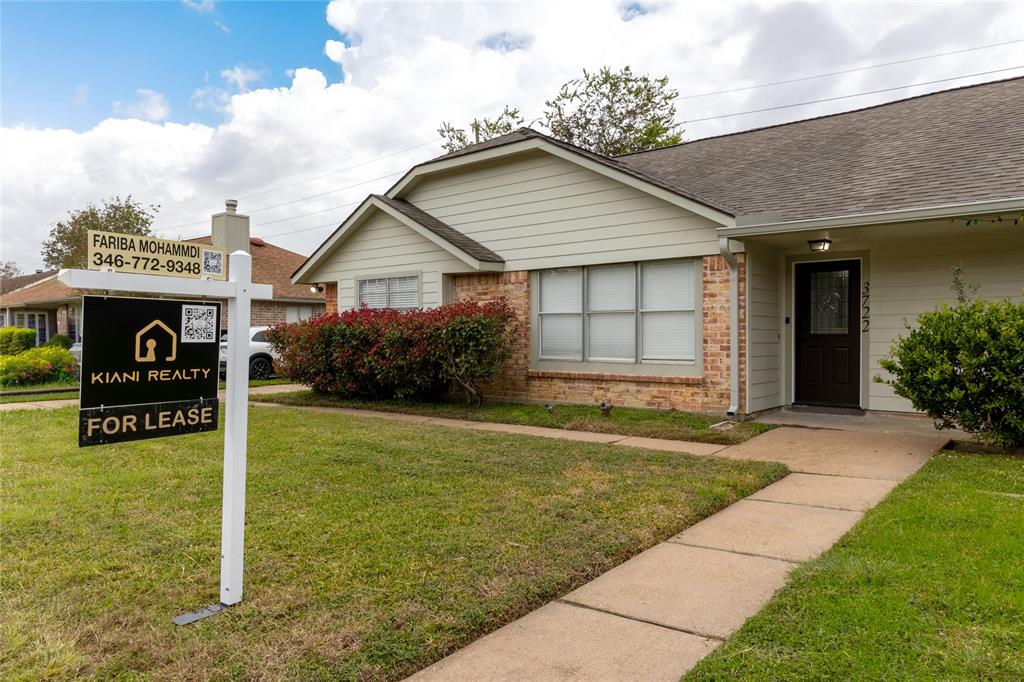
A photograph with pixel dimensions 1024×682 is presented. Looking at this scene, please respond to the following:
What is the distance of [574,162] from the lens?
1037cm

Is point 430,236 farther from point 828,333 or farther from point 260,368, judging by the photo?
point 260,368

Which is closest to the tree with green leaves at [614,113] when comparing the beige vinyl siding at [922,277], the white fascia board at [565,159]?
the white fascia board at [565,159]

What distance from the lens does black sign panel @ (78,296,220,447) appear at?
9.24 ft

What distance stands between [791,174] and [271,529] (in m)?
9.05

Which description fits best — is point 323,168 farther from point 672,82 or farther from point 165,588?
point 165,588

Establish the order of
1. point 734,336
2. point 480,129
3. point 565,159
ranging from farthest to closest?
point 480,129 → point 565,159 → point 734,336

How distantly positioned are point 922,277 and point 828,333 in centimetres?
144

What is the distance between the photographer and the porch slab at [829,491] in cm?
502

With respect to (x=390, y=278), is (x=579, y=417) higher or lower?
lower

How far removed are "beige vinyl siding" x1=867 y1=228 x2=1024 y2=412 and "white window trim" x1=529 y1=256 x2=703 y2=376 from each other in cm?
230

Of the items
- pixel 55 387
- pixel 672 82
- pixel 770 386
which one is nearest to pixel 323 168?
pixel 672 82

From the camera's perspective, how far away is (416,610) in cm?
304

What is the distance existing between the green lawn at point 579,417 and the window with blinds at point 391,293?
1.91 meters

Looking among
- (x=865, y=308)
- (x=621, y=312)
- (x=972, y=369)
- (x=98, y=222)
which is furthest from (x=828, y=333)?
(x=98, y=222)
